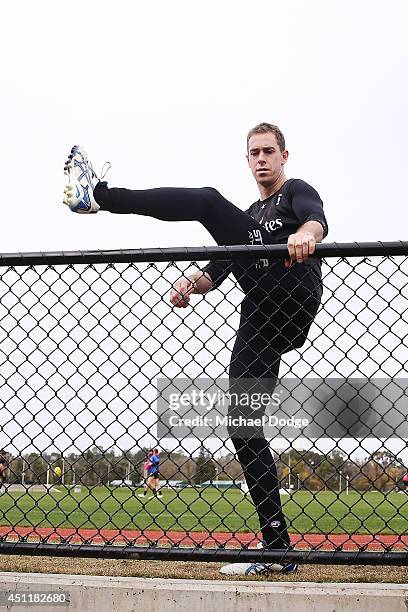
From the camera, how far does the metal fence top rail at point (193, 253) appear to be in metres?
2.39

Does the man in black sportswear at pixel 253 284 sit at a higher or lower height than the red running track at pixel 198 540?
higher

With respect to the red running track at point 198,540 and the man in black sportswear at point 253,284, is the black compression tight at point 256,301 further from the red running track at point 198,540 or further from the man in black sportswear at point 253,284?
the red running track at point 198,540

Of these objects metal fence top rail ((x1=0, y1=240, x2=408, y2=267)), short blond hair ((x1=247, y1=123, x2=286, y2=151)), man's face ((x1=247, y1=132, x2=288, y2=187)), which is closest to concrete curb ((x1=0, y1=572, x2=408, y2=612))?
metal fence top rail ((x1=0, y1=240, x2=408, y2=267))

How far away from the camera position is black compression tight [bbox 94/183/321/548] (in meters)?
2.67

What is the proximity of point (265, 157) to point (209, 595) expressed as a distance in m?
1.98

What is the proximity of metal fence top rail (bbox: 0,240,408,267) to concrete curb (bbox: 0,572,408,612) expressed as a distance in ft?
3.81

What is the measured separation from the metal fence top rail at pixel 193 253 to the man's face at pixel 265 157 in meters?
0.91

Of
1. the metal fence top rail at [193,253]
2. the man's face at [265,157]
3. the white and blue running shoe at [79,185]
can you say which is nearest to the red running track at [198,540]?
the metal fence top rail at [193,253]

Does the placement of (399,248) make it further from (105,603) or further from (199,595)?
(105,603)

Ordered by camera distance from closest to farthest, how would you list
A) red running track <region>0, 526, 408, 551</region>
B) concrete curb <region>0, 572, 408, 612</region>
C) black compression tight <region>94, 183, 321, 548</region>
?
concrete curb <region>0, 572, 408, 612</region> → red running track <region>0, 526, 408, 551</region> → black compression tight <region>94, 183, 321, 548</region>

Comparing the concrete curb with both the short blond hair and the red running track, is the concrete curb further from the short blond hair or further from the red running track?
the short blond hair

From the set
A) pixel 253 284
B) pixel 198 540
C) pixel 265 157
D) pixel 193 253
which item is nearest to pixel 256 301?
pixel 253 284

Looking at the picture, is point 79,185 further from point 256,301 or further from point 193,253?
point 256,301

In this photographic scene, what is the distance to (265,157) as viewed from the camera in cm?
322
